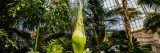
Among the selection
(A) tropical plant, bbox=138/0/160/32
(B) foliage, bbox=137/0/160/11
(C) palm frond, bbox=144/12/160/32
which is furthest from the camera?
(C) palm frond, bbox=144/12/160/32

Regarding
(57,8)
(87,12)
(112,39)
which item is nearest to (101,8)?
(87,12)

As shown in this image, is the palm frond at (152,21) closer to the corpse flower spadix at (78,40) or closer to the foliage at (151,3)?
the foliage at (151,3)

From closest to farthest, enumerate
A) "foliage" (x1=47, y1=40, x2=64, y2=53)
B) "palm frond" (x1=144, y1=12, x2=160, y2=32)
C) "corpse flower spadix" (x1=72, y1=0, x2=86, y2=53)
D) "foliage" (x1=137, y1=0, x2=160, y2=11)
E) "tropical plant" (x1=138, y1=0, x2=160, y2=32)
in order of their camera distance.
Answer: "corpse flower spadix" (x1=72, y1=0, x2=86, y2=53)
"foliage" (x1=137, y1=0, x2=160, y2=11)
"tropical plant" (x1=138, y1=0, x2=160, y2=32)
"palm frond" (x1=144, y1=12, x2=160, y2=32)
"foliage" (x1=47, y1=40, x2=64, y2=53)

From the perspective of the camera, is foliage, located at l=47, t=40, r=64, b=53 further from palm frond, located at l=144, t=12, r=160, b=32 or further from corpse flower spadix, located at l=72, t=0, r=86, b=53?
corpse flower spadix, located at l=72, t=0, r=86, b=53

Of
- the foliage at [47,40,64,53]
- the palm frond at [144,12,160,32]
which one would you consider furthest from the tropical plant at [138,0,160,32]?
the foliage at [47,40,64,53]

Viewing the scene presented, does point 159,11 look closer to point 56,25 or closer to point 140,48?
point 140,48

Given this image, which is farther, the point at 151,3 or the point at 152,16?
the point at 152,16

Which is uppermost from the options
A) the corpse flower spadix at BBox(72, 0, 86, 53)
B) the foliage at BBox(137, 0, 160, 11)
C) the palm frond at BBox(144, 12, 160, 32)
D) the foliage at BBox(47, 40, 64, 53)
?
the corpse flower spadix at BBox(72, 0, 86, 53)

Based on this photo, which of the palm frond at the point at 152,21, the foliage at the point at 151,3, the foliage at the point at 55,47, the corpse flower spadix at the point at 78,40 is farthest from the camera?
the foliage at the point at 55,47

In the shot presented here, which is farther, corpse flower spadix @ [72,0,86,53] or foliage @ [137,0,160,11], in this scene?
foliage @ [137,0,160,11]

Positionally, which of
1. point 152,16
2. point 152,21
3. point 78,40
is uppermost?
point 78,40

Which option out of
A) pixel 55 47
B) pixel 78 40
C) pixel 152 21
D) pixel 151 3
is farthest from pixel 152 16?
pixel 78 40

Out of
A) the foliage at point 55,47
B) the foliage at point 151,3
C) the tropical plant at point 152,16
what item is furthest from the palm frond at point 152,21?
the foliage at point 55,47

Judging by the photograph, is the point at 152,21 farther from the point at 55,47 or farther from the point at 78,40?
the point at 78,40
